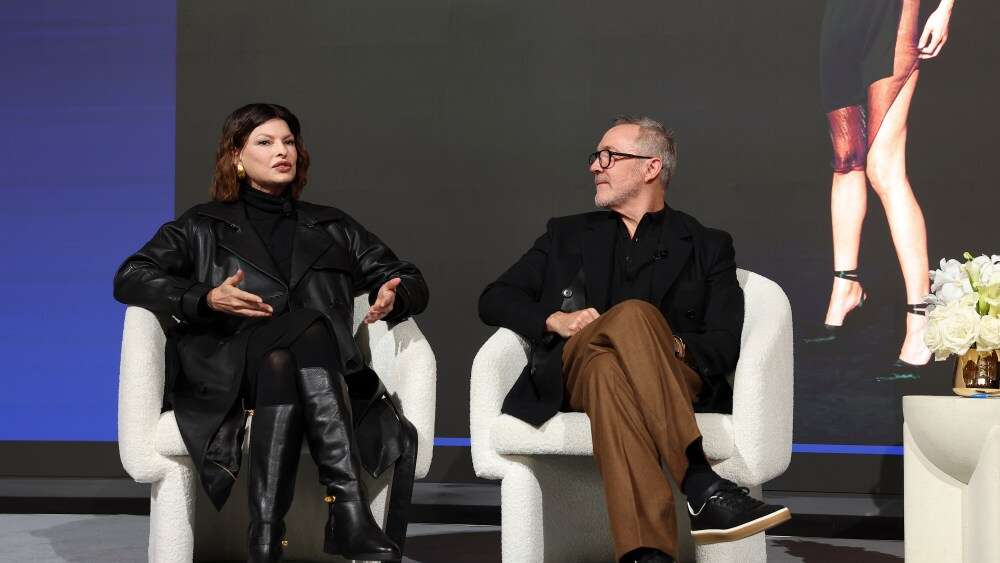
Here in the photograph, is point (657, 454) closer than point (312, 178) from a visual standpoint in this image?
Yes

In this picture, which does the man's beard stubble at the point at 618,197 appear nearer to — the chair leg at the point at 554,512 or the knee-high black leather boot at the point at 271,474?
the chair leg at the point at 554,512

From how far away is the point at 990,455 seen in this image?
2.52 meters

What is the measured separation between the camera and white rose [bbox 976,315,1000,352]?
2721mm

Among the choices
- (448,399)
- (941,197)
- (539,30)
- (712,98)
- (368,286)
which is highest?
(539,30)

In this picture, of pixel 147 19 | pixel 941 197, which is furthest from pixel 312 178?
pixel 941 197

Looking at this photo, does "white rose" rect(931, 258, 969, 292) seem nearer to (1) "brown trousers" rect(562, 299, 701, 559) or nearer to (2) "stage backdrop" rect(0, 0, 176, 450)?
(1) "brown trousers" rect(562, 299, 701, 559)

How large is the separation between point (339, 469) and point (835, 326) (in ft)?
8.08

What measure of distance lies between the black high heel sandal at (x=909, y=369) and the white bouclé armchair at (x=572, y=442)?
157 centimetres

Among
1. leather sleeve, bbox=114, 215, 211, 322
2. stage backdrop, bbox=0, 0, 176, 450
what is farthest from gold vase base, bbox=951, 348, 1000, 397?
stage backdrop, bbox=0, 0, 176, 450

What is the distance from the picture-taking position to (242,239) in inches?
125

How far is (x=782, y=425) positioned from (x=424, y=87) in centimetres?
252

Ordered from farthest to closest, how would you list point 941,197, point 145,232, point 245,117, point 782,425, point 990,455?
point 145,232, point 941,197, point 245,117, point 782,425, point 990,455

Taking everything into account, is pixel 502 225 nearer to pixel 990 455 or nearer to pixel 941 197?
pixel 941 197

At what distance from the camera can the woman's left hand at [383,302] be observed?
9.91ft
